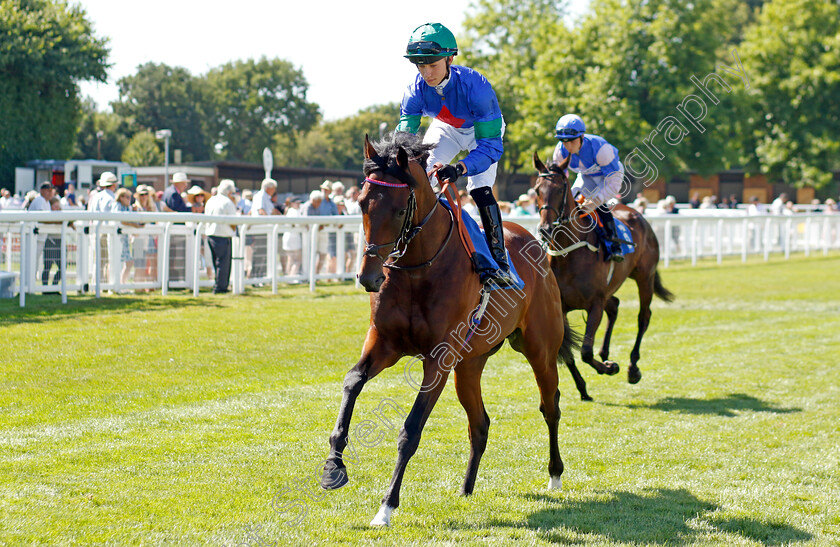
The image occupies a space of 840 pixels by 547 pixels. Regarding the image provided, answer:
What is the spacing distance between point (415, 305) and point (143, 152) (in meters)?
59.4

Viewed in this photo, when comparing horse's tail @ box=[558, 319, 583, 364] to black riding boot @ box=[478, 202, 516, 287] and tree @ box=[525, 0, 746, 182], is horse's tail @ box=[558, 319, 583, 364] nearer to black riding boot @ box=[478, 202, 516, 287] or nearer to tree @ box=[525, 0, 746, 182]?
black riding boot @ box=[478, 202, 516, 287]

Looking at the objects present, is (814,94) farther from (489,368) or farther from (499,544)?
(499,544)

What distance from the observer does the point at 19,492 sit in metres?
4.13

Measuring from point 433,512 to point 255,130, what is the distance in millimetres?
65079

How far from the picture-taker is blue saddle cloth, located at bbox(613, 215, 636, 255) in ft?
28.0

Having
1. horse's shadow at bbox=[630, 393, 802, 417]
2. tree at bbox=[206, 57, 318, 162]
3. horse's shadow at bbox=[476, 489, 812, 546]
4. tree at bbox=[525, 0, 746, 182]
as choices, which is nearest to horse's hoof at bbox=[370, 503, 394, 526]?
horse's shadow at bbox=[476, 489, 812, 546]

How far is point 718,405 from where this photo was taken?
23.8ft

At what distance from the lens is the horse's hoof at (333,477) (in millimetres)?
3811

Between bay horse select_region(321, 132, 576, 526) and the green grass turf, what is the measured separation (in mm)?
392

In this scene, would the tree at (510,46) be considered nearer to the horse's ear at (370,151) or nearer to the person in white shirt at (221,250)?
the person in white shirt at (221,250)

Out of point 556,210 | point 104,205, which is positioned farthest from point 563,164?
point 104,205

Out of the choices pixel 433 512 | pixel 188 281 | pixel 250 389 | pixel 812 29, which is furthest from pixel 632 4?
pixel 433 512

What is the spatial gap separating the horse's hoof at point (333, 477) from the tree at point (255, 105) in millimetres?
63023

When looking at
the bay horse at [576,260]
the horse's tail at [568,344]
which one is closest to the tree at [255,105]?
the bay horse at [576,260]
